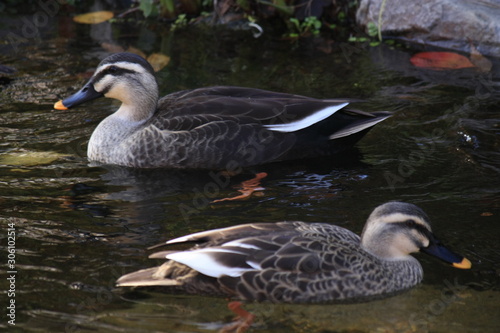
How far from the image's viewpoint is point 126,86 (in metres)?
8.34

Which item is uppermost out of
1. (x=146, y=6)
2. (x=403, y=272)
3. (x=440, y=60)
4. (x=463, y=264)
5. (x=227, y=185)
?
(x=146, y=6)

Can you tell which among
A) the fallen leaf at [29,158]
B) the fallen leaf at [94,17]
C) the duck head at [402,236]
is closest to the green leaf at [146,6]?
the fallen leaf at [94,17]

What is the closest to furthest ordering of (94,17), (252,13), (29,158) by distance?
1. (29,158)
2. (252,13)
3. (94,17)

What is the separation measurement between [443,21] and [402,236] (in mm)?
6145

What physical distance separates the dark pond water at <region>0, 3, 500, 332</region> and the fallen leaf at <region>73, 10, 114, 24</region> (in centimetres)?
49

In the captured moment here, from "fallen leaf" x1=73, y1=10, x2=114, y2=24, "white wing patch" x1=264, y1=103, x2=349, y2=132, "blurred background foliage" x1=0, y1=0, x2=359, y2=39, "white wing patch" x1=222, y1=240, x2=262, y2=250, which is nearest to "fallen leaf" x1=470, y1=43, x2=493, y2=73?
"blurred background foliage" x1=0, y1=0, x2=359, y2=39

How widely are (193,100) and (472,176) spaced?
2756mm

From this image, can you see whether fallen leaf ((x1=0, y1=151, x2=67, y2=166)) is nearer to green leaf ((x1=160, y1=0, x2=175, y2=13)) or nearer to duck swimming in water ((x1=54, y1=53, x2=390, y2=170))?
duck swimming in water ((x1=54, y1=53, x2=390, y2=170))

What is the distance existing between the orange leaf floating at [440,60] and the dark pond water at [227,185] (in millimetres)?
164

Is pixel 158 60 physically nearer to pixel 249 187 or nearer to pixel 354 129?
pixel 354 129

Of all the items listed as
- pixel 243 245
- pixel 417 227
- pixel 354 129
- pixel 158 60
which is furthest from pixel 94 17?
pixel 417 227

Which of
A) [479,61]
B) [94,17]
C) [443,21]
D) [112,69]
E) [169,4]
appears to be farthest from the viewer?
[94,17]

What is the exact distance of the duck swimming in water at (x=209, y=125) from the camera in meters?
7.92

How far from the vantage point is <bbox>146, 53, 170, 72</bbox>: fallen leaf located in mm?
10750
